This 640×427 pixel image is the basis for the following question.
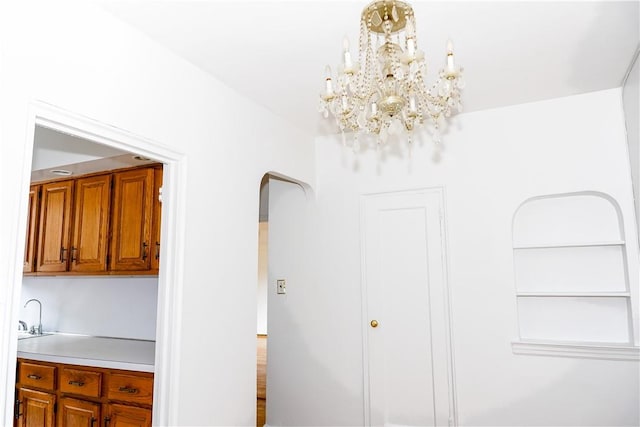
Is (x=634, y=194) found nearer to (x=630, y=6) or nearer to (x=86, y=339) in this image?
(x=630, y=6)

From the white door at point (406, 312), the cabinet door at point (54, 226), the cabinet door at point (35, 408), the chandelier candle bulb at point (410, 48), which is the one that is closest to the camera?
the chandelier candle bulb at point (410, 48)

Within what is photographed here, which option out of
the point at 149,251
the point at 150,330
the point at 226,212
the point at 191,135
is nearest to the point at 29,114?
the point at 191,135

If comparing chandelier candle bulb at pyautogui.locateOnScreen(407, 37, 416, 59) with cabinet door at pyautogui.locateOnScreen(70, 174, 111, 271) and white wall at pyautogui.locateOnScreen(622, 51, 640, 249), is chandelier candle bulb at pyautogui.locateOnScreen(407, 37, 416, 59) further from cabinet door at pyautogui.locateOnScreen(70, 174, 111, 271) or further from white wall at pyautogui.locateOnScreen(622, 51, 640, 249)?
cabinet door at pyautogui.locateOnScreen(70, 174, 111, 271)

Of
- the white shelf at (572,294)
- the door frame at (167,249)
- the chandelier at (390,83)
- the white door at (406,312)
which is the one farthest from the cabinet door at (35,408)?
the white shelf at (572,294)

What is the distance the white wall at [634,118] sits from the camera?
2561mm

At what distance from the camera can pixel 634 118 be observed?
2654mm

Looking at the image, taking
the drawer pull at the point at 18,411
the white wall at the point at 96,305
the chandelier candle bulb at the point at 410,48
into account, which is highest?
the chandelier candle bulb at the point at 410,48

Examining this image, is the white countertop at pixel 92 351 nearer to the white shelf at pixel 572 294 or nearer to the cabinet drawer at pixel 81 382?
the cabinet drawer at pixel 81 382

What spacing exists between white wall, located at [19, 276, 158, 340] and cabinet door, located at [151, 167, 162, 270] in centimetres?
70

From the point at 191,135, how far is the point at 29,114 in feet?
2.91

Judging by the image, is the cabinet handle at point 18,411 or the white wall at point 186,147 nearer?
the white wall at point 186,147

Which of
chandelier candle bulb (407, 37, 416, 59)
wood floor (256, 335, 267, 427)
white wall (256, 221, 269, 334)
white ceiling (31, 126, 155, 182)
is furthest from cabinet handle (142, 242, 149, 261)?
white wall (256, 221, 269, 334)

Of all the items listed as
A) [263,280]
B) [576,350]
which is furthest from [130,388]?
[263,280]

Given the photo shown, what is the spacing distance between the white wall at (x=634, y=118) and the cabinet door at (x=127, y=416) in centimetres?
324
